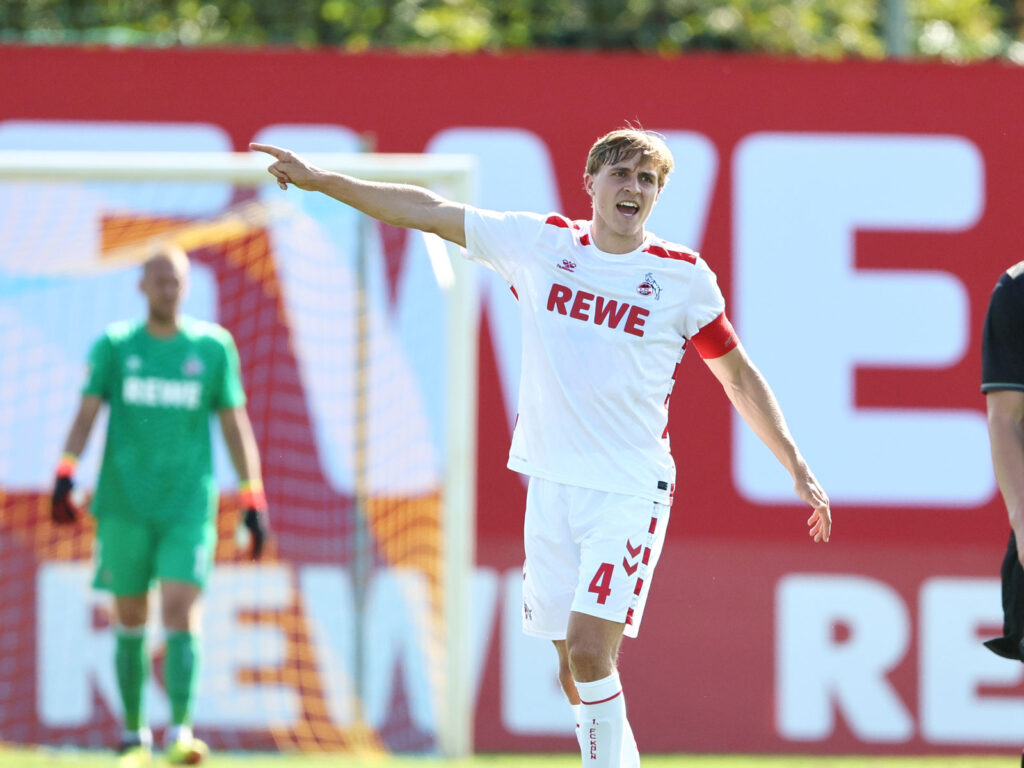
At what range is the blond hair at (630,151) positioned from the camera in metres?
5.02

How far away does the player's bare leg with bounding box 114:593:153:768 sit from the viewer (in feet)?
22.9

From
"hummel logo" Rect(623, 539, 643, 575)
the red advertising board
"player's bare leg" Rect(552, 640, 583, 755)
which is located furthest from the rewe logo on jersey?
the red advertising board

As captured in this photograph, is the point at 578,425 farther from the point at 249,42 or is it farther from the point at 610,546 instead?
the point at 249,42

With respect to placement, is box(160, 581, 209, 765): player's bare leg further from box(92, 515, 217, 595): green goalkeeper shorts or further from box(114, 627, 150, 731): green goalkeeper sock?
box(114, 627, 150, 731): green goalkeeper sock

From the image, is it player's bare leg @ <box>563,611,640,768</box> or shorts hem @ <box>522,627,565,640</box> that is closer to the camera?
player's bare leg @ <box>563,611,640,768</box>

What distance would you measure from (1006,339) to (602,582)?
1.42 m

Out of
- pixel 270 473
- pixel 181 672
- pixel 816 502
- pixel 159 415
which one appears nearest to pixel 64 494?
pixel 159 415

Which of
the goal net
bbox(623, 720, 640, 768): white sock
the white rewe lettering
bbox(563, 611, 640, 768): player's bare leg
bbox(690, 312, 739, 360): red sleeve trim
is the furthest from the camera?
the goal net

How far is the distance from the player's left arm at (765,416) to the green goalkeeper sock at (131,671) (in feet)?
10.3

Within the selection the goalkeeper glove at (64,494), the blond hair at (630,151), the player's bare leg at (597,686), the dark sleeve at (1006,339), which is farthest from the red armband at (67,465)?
the dark sleeve at (1006,339)

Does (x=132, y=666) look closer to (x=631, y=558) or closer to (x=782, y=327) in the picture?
(x=631, y=558)

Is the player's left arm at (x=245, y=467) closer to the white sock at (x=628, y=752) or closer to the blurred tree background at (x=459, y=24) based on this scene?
the white sock at (x=628, y=752)

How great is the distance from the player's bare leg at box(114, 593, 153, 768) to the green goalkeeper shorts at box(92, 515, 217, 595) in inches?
3.2

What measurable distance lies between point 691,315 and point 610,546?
771 mm
